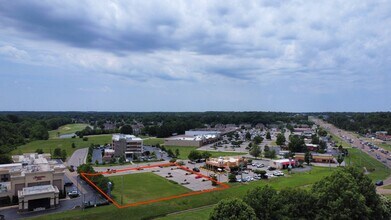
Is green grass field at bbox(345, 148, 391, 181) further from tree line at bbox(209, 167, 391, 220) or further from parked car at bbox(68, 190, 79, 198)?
parked car at bbox(68, 190, 79, 198)

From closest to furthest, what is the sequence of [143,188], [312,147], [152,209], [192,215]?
[192,215]
[152,209]
[143,188]
[312,147]

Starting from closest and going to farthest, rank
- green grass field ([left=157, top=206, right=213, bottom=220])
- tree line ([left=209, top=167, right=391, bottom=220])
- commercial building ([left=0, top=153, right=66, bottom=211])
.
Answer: tree line ([left=209, top=167, right=391, bottom=220]) → green grass field ([left=157, top=206, right=213, bottom=220]) → commercial building ([left=0, top=153, right=66, bottom=211])

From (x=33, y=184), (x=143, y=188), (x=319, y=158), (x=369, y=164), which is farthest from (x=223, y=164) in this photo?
(x=33, y=184)

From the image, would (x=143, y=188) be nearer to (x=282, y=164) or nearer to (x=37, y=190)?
(x=37, y=190)

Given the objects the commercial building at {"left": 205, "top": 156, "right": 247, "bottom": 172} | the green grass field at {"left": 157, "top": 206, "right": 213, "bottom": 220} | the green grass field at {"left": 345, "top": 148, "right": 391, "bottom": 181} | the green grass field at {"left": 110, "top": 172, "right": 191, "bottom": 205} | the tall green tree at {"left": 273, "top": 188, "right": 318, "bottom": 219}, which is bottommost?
the green grass field at {"left": 157, "top": 206, "right": 213, "bottom": 220}

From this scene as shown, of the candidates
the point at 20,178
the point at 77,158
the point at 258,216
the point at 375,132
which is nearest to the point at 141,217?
the point at 258,216

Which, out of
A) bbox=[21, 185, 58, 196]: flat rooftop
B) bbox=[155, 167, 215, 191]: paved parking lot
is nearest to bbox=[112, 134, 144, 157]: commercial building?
bbox=[155, 167, 215, 191]: paved parking lot

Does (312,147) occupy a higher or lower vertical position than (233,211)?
lower

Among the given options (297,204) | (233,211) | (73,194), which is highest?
(233,211)
